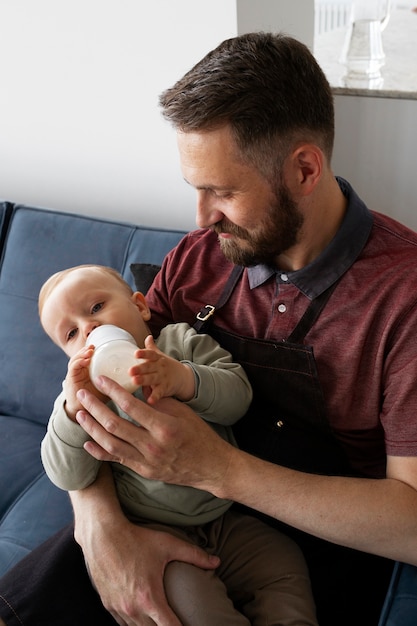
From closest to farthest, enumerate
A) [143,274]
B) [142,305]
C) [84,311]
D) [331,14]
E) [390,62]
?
[84,311] < [142,305] < [143,274] < [390,62] < [331,14]

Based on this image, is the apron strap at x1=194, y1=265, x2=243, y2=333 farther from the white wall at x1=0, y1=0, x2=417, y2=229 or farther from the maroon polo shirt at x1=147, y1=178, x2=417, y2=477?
the white wall at x1=0, y1=0, x2=417, y2=229

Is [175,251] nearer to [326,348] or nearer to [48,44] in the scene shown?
[326,348]

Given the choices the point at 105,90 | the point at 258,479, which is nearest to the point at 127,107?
the point at 105,90

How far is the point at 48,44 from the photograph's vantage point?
90.8 inches

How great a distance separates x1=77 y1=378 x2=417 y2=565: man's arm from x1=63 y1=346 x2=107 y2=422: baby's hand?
0.04 metres

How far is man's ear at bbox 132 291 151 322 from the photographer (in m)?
1.64

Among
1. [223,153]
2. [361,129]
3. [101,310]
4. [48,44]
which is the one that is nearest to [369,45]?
[361,129]

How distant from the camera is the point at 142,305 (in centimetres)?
166

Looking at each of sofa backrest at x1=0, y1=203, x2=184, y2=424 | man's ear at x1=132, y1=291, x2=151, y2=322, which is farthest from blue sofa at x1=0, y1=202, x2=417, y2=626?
man's ear at x1=132, y1=291, x2=151, y2=322

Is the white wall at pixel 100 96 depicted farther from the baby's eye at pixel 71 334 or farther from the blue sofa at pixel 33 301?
the baby's eye at pixel 71 334

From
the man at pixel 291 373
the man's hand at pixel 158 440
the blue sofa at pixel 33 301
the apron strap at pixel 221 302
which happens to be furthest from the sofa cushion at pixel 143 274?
the man's hand at pixel 158 440

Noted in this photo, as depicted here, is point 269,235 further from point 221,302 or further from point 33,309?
point 33,309

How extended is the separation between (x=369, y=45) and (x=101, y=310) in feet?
4.38

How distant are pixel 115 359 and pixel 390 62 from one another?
5.44 feet
